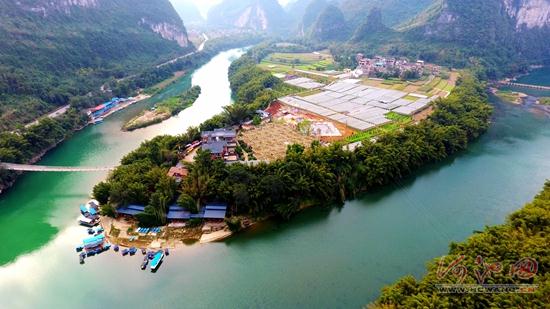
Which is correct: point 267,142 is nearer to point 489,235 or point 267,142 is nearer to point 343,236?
point 343,236

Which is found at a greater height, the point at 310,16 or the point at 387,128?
the point at 310,16

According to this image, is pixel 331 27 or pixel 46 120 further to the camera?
pixel 331 27

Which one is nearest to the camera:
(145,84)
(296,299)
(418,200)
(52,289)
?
(296,299)

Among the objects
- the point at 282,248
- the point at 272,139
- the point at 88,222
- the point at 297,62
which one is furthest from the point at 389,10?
the point at 88,222

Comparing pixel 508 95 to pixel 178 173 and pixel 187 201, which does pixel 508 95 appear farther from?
pixel 187 201

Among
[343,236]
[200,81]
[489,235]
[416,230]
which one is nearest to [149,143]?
[343,236]

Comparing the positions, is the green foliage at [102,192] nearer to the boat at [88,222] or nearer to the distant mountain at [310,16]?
the boat at [88,222]

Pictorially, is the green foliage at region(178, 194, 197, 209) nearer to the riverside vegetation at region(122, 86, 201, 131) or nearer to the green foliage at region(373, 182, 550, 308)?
the green foliage at region(373, 182, 550, 308)
